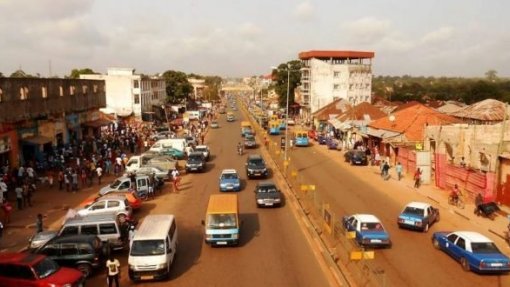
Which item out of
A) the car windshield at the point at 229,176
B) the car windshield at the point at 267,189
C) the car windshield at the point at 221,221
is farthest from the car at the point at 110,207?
the car windshield at the point at 229,176

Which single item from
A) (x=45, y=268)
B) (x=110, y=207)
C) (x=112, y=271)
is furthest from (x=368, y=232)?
(x=110, y=207)

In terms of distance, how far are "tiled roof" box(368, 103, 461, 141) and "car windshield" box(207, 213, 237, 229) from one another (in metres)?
26.4

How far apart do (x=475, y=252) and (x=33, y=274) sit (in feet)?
48.8

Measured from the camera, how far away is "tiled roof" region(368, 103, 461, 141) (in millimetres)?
43156

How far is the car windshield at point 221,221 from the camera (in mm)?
20141

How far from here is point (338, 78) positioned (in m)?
91.2

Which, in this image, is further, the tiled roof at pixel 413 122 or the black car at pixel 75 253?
the tiled roof at pixel 413 122

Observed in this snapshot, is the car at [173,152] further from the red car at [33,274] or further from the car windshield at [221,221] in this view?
the red car at [33,274]

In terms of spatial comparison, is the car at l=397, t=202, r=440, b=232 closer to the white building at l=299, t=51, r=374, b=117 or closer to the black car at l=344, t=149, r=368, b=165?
the black car at l=344, t=149, r=368, b=165

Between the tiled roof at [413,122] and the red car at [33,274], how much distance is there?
33.5 meters

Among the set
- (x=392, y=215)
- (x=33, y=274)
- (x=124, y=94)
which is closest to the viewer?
(x=33, y=274)

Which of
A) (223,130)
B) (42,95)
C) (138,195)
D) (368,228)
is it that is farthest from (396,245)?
(223,130)

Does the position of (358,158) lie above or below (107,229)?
below

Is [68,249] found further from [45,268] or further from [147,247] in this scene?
[147,247]
